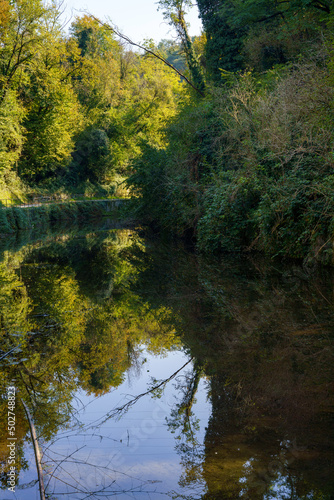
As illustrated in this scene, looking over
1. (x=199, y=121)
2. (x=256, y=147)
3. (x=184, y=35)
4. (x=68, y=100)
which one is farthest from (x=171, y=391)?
(x=68, y=100)

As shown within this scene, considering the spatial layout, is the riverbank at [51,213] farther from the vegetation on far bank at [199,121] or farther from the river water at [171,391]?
the river water at [171,391]

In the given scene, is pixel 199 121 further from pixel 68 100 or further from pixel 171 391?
pixel 68 100

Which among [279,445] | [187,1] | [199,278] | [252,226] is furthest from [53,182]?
[279,445]

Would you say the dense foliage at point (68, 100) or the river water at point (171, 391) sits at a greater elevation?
the dense foliage at point (68, 100)

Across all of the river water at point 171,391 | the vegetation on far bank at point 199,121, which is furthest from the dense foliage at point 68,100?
the river water at point 171,391

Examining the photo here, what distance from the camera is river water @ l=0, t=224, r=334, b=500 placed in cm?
315

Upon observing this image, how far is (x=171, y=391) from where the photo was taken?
4734 mm

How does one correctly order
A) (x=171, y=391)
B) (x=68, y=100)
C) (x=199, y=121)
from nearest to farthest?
(x=171, y=391) < (x=199, y=121) < (x=68, y=100)

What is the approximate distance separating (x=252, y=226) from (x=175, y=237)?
25.1ft

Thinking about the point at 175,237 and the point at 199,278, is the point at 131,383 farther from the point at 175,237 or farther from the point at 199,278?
the point at 175,237

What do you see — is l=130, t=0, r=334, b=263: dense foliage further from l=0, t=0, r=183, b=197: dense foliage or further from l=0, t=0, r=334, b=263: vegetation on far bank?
l=0, t=0, r=183, b=197: dense foliage

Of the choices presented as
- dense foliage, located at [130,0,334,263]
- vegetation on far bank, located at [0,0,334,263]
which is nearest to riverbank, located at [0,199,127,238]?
A: vegetation on far bank, located at [0,0,334,263]

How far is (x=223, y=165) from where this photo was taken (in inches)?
710

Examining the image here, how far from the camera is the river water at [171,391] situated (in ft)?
10.3
